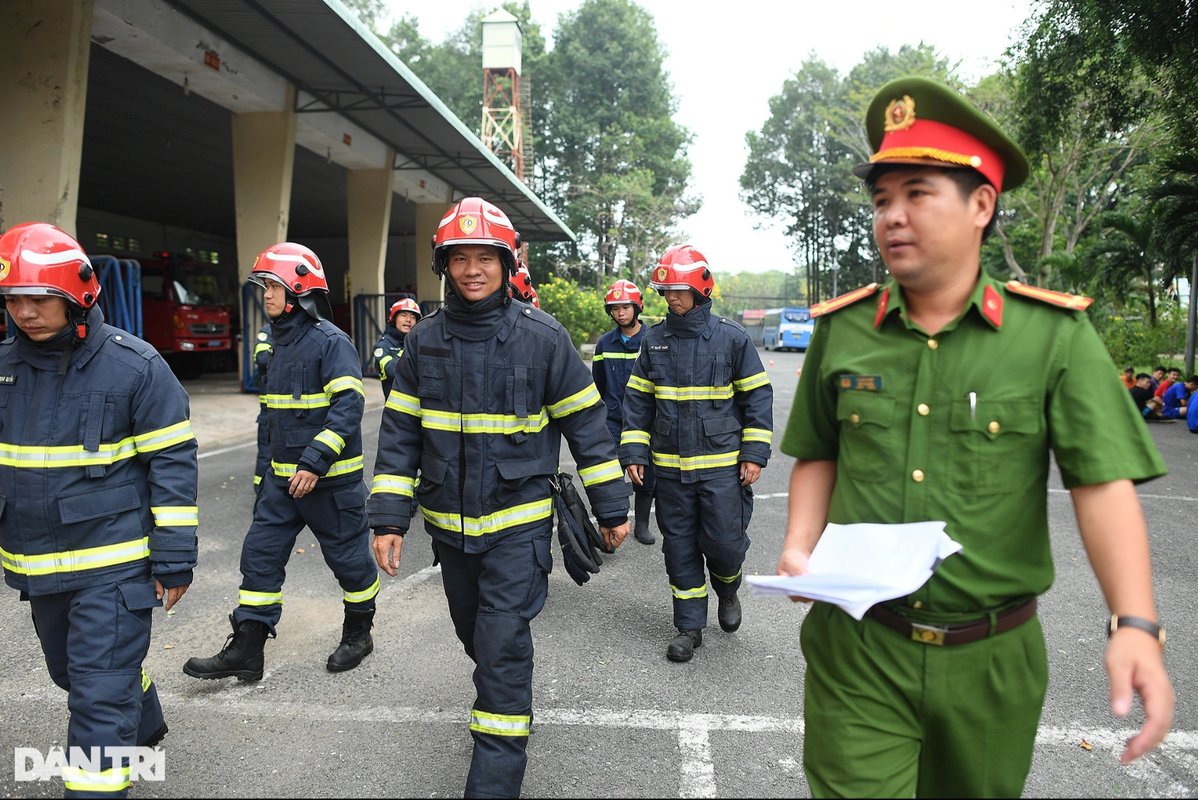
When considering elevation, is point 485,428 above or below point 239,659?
above

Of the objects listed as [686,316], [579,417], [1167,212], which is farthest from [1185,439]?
[579,417]

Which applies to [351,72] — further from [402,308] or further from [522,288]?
Answer: [522,288]

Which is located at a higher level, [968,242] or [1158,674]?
[968,242]

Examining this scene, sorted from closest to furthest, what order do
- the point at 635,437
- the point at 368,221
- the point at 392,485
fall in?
the point at 392,485
the point at 635,437
the point at 368,221

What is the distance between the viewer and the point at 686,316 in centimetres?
492

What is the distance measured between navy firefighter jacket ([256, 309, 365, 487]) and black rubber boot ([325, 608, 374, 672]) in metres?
0.73

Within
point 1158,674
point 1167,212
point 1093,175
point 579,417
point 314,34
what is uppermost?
point 1093,175

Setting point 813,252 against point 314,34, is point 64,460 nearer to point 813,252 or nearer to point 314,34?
point 314,34

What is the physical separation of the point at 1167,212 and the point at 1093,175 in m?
10.8

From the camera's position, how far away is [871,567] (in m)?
1.92

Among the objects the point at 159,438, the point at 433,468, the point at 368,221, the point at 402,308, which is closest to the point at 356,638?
the point at 433,468

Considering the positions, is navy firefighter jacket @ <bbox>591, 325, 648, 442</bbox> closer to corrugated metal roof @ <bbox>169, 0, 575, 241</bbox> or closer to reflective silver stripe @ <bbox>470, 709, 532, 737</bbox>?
reflective silver stripe @ <bbox>470, 709, 532, 737</bbox>

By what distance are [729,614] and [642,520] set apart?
7.47 feet

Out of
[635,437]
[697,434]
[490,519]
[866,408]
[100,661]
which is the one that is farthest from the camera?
[635,437]
